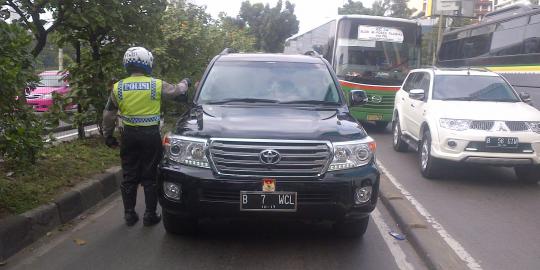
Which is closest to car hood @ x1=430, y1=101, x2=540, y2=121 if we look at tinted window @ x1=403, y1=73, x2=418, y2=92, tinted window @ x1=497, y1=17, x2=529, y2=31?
tinted window @ x1=403, y1=73, x2=418, y2=92

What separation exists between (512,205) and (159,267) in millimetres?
4669

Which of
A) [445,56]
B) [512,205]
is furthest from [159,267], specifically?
[445,56]

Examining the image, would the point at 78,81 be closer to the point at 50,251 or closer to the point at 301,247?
the point at 50,251

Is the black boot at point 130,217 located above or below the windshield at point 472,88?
below

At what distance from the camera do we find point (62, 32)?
8.59 meters

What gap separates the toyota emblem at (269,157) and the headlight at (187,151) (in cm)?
47

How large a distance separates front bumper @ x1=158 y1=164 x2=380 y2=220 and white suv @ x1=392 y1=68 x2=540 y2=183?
149 inches

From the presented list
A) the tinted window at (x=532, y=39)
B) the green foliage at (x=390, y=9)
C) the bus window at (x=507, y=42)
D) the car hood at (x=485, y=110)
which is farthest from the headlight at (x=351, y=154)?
the green foliage at (x=390, y=9)

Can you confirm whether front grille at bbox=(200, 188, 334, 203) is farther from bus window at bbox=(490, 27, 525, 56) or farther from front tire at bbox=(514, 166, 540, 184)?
bus window at bbox=(490, 27, 525, 56)

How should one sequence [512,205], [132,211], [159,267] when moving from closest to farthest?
[159,267]
[132,211]
[512,205]

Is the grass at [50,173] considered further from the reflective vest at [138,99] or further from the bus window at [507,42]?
the bus window at [507,42]

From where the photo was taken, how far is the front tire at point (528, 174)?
8461 mm

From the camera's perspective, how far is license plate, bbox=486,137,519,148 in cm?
799

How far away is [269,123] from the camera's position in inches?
202
